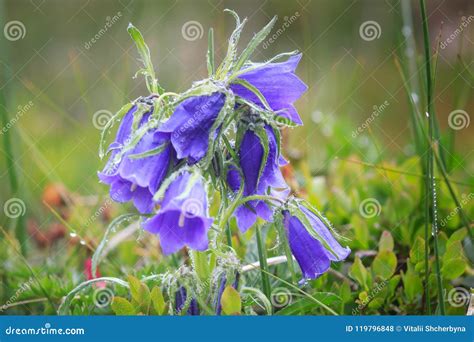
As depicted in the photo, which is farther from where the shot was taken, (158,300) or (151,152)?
(158,300)

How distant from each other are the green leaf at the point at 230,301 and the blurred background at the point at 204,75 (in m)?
1.29

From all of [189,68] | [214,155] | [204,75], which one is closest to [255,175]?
[214,155]

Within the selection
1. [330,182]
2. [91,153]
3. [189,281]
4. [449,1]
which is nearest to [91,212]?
[91,153]

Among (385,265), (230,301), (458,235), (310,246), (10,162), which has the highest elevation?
(458,235)

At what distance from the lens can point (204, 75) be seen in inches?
182

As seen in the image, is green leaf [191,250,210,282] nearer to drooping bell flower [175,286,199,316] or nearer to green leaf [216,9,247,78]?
drooping bell flower [175,286,199,316]

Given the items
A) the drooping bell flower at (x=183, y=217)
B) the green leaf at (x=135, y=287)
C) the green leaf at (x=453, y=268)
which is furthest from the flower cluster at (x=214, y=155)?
the green leaf at (x=453, y=268)

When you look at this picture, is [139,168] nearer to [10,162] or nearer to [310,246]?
[310,246]

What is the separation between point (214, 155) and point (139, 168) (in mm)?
248

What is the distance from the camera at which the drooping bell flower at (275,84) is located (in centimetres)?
222

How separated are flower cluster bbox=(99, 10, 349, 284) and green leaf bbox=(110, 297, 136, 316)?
0.34m

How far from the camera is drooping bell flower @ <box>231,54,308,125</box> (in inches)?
87.5

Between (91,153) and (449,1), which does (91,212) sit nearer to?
(91,153)

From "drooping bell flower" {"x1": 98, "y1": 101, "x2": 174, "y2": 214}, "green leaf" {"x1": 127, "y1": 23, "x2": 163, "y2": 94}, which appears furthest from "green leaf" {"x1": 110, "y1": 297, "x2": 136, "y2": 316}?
"green leaf" {"x1": 127, "y1": 23, "x2": 163, "y2": 94}
